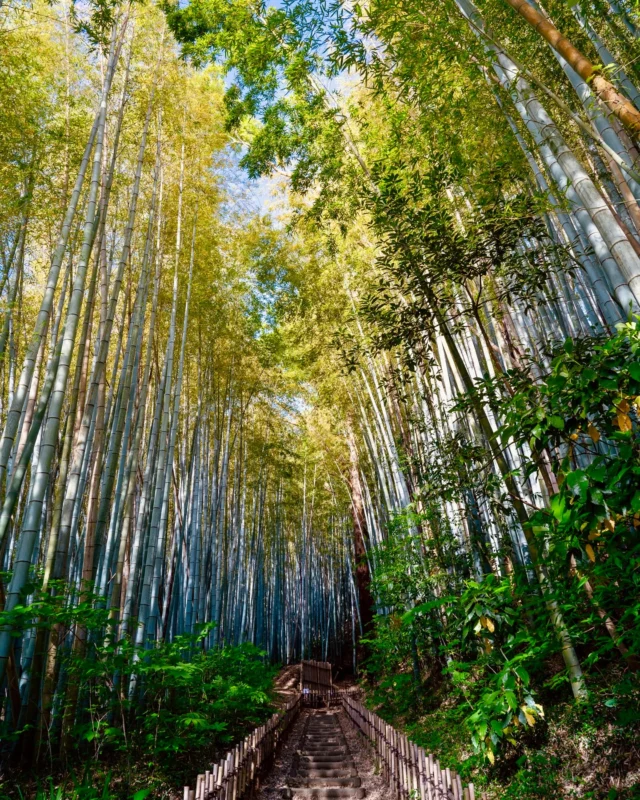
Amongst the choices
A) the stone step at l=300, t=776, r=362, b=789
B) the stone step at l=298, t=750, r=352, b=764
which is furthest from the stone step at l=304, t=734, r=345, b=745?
the stone step at l=300, t=776, r=362, b=789

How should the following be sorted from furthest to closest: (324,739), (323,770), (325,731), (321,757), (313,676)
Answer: (313,676) → (325,731) → (324,739) → (321,757) → (323,770)

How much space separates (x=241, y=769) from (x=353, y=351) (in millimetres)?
2932

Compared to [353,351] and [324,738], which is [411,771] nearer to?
[353,351]

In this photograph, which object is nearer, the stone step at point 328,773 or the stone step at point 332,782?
the stone step at point 332,782

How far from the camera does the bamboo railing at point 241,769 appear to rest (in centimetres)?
259

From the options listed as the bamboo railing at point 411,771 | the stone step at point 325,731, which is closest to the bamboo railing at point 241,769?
the bamboo railing at point 411,771

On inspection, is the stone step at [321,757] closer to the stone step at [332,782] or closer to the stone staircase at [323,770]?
the stone staircase at [323,770]

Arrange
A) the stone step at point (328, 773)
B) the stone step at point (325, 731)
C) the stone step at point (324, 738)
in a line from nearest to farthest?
the stone step at point (328, 773)
the stone step at point (324, 738)
the stone step at point (325, 731)

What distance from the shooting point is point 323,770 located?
4559 mm

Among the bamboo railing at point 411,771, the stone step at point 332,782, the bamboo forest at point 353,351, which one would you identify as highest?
the bamboo forest at point 353,351

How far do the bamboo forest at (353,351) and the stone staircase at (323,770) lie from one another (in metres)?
0.05

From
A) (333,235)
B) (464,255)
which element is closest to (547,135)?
(464,255)

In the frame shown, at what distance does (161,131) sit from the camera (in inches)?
209

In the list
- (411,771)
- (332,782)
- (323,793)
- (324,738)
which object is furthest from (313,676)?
(411,771)
